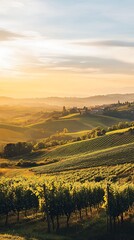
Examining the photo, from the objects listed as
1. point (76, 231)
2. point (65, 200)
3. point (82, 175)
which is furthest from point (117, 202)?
point (82, 175)

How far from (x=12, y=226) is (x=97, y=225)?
15.8 meters

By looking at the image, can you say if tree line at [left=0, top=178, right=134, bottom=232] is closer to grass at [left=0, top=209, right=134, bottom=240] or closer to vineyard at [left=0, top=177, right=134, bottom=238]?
vineyard at [left=0, top=177, right=134, bottom=238]

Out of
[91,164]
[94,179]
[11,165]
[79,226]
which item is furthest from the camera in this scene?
[11,165]

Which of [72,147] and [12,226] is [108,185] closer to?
[12,226]

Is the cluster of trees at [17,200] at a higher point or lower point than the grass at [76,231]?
higher

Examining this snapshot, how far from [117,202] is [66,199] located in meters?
8.85

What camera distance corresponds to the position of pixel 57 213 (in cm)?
6756

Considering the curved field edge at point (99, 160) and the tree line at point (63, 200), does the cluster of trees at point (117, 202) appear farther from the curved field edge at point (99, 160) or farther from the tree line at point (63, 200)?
the curved field edge at point (99, 160)

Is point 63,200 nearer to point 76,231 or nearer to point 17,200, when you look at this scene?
point 76,231

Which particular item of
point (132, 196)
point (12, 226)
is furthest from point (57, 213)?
point (132, 196)

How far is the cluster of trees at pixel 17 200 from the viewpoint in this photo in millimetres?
75188

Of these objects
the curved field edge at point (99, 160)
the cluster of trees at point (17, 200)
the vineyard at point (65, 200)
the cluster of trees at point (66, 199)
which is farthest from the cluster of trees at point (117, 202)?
the curved field edge at point (99, 160)

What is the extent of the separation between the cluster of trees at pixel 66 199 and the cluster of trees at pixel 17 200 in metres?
6.81

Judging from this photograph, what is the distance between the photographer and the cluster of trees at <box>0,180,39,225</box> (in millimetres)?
75188
